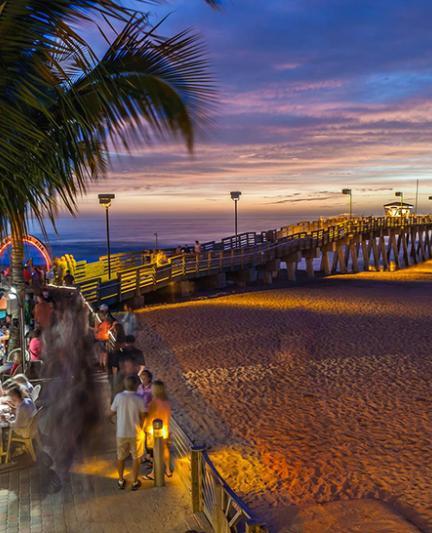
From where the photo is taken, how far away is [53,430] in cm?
754

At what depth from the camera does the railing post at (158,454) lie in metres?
5.96

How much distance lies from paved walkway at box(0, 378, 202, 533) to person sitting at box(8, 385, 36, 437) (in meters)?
0.47

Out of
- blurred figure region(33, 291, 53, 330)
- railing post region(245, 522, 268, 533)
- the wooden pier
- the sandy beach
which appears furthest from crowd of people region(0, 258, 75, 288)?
railing post region(245, 522, 268, 533)

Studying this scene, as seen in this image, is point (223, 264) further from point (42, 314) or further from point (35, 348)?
point (35, 348)

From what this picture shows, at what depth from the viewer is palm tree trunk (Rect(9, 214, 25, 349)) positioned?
263 cm

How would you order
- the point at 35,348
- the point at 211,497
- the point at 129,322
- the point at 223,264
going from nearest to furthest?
the point at 211,497
the point at 35,348
the point at 129,322
the point at 223,264

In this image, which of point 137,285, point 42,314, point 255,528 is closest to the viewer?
point 255,528

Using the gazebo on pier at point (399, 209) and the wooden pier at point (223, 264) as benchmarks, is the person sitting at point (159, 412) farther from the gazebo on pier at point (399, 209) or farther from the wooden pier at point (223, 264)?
the gazebo on pier at point (399, 209)

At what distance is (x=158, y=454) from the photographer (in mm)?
5961

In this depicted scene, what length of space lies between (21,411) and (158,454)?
1.62m

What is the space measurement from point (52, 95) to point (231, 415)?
7979 millimetres

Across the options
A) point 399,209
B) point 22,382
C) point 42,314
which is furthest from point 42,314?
point 399,209

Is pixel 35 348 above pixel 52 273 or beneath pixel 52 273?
above

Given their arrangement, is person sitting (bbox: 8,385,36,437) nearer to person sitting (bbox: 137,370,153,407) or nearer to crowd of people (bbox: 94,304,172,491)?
crowd of people (bbox: 94,304,172,491)
